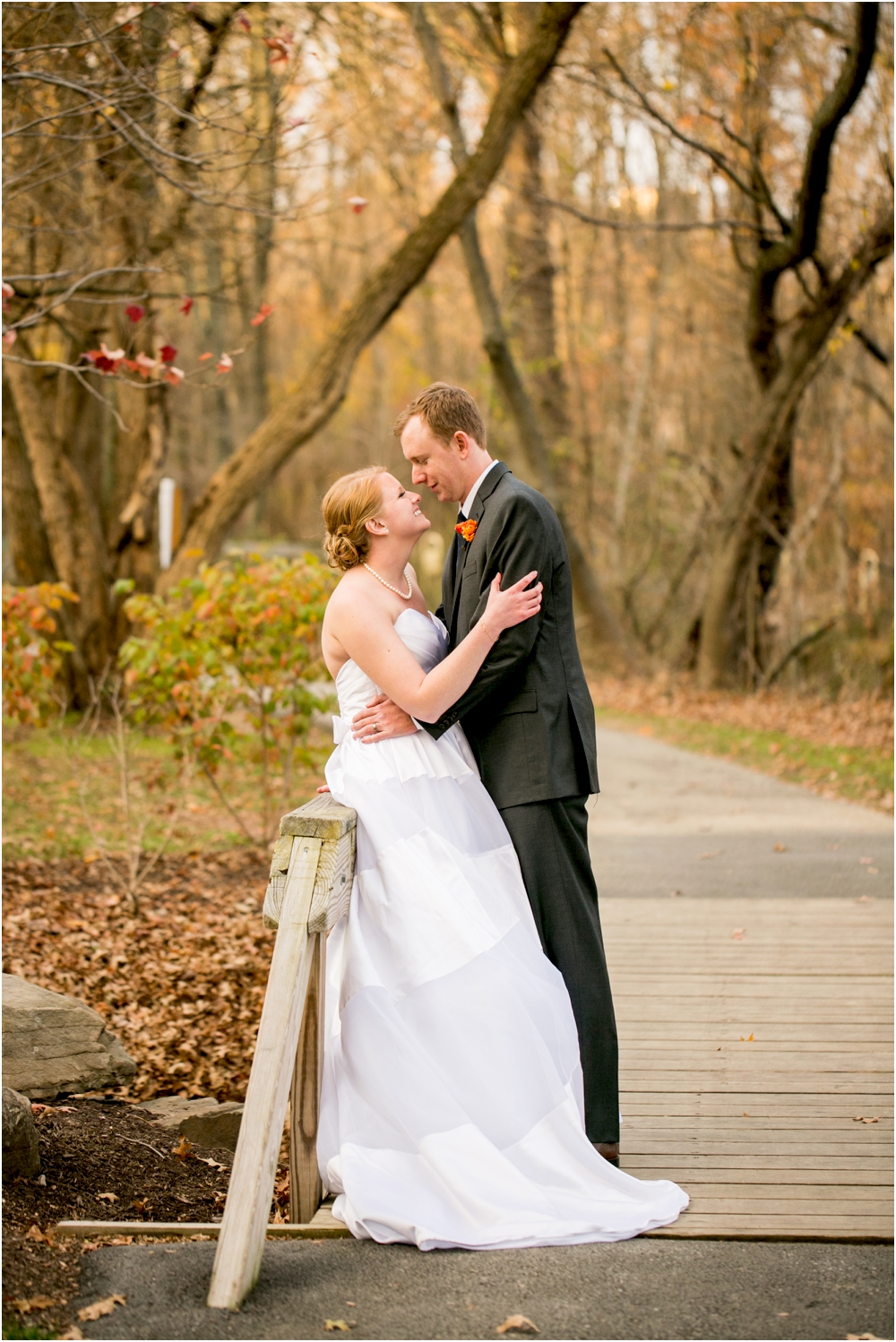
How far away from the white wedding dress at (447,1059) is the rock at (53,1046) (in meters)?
1.52

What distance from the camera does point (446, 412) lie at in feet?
12.5

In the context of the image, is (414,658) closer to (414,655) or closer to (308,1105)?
(414,655)

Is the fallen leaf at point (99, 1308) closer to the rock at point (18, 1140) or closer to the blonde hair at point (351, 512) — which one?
the rock at point (18, 1140)

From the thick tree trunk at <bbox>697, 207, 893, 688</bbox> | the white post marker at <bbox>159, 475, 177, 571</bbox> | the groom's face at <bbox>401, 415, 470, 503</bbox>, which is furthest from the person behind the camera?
the white post marker at <bbox>159, 475, 177, 571</bbox>

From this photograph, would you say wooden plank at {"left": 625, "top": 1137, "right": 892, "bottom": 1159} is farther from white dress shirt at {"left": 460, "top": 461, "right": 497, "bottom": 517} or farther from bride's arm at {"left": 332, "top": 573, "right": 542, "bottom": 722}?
white dress shirt at {"left": 460, "top": 461, "right": 497, "bottom": 517}

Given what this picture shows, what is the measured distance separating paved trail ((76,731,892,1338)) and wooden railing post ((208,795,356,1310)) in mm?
155

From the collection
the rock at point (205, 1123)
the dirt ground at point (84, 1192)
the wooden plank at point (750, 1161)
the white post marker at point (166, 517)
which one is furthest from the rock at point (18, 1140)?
the white post marker at point (166, 517)

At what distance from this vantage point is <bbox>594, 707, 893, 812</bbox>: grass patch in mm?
11461

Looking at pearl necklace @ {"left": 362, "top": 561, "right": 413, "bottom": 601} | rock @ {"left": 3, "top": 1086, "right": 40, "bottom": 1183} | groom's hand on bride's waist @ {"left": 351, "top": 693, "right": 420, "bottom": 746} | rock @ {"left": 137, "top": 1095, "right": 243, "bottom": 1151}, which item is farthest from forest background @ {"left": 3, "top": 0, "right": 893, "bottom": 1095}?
groom's hand on bride's waist @ {"left": 351, "top": 693, "right": 420, "bottom": 746}

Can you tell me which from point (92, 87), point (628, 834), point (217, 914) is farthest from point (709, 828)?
point (92, 87)

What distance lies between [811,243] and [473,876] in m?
13.8

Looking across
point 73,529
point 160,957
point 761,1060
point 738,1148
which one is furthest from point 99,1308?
point 73,529

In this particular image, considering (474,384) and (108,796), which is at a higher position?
(474,384)

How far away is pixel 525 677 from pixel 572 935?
75 centimetres
